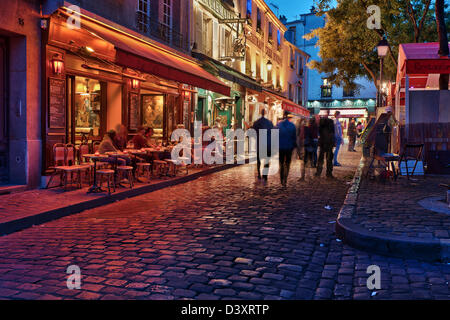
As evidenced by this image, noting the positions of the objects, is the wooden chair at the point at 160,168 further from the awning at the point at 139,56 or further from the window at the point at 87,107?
the awning at the point at 139,56

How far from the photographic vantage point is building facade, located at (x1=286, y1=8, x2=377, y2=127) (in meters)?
47.4

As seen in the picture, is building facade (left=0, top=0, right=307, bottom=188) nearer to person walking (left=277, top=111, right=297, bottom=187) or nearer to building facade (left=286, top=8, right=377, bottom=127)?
person walking (left=277, top=111, right=297, bottom=187)

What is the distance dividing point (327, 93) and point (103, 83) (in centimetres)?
4039

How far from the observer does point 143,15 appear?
14.1 metres

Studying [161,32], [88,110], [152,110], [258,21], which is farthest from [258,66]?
[88,110]

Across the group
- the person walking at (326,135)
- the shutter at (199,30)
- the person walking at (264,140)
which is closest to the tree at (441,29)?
the person walking at (326,135)

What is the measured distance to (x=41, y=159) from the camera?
9188 mm

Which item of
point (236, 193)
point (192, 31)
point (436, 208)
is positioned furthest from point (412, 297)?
point (192, 31)

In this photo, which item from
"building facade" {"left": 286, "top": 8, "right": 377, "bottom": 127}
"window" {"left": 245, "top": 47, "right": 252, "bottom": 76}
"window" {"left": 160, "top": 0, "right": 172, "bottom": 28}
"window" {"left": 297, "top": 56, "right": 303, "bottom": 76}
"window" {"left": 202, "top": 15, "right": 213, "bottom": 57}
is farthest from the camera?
"building facade" {"left": 286, "top": 8, "right": 377, "bottom": 127}

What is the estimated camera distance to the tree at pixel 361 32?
18.8 m

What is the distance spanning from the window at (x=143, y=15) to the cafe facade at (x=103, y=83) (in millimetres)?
589

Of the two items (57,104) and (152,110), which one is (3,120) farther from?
(152,110)

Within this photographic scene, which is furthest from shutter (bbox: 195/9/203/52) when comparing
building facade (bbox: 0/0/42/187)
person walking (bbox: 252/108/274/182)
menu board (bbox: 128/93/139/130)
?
building facade (bbox: 0/0/42/187)

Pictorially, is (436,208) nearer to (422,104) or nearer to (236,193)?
(236,193)
